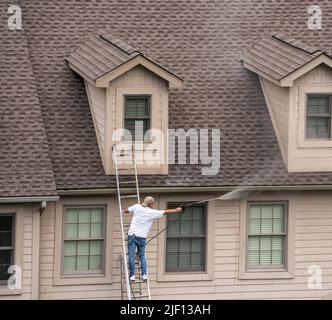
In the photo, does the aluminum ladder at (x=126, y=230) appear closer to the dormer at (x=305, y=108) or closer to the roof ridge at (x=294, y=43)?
the dormer at (x=305, y=108)

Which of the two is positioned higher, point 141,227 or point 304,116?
point 304,116

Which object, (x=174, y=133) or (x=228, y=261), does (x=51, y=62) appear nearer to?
(x=174, y=133)

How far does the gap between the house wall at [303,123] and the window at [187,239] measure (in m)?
2.40

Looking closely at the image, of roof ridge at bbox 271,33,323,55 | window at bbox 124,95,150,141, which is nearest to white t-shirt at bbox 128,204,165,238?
window at bbox 124,95,150,141

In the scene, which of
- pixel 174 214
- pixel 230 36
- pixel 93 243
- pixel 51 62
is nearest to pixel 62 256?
pixel 93 243

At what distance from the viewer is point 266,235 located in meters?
32.2

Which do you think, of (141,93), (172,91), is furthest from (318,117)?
(141,93)

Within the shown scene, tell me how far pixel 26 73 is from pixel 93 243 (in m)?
4.18

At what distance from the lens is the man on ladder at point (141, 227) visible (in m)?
29.5

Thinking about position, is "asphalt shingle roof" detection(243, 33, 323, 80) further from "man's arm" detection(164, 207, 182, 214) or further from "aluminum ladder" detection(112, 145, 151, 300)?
"man's arm" detection(164, 207, 182, 214)

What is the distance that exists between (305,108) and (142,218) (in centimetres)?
510

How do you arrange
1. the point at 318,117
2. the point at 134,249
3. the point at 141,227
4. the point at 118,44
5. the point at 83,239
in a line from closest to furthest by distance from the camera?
the point at 141,227 < the point at 134,249 < the point at 83,239 < the point at 318,117 < the point at 118,44

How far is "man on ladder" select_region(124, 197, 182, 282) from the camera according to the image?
29.5m

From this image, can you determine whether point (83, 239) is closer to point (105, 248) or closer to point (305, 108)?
point (105, 248)
